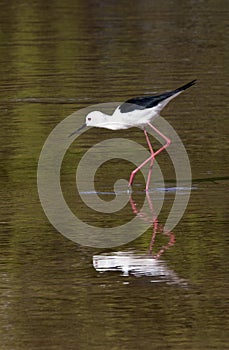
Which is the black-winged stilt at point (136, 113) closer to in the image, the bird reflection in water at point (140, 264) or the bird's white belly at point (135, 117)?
the bird's white belly at point (135, 117)

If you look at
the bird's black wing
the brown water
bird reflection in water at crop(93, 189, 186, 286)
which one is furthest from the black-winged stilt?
bird reflection in water at crop(93, 189, 186, 286)

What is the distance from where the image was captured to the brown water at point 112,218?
754 centimetres

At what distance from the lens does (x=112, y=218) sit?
33.6ft

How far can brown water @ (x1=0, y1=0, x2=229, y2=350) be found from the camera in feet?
24.7

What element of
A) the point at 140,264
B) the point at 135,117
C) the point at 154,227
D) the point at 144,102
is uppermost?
the point at 144,102

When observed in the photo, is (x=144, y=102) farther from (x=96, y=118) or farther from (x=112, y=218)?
(x=112, y=218)

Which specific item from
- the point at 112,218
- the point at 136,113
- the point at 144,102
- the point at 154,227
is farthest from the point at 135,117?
the point at 154,227

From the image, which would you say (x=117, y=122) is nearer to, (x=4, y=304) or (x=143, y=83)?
(x=4, y=304)

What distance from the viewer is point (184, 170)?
11844 mm

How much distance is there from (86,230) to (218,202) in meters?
1.24

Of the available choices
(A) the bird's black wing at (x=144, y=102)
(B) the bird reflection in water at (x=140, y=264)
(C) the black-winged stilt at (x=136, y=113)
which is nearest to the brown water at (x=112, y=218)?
(B) the bird reflection in water at (x=140, y=264)

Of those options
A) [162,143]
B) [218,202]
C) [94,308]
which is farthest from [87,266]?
[162,143]

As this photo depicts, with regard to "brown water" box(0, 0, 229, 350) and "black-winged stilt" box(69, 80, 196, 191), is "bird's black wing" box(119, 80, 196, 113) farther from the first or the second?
"brown water" box(0, 0, 229, 350)

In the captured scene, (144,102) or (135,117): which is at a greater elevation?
(144,102)
